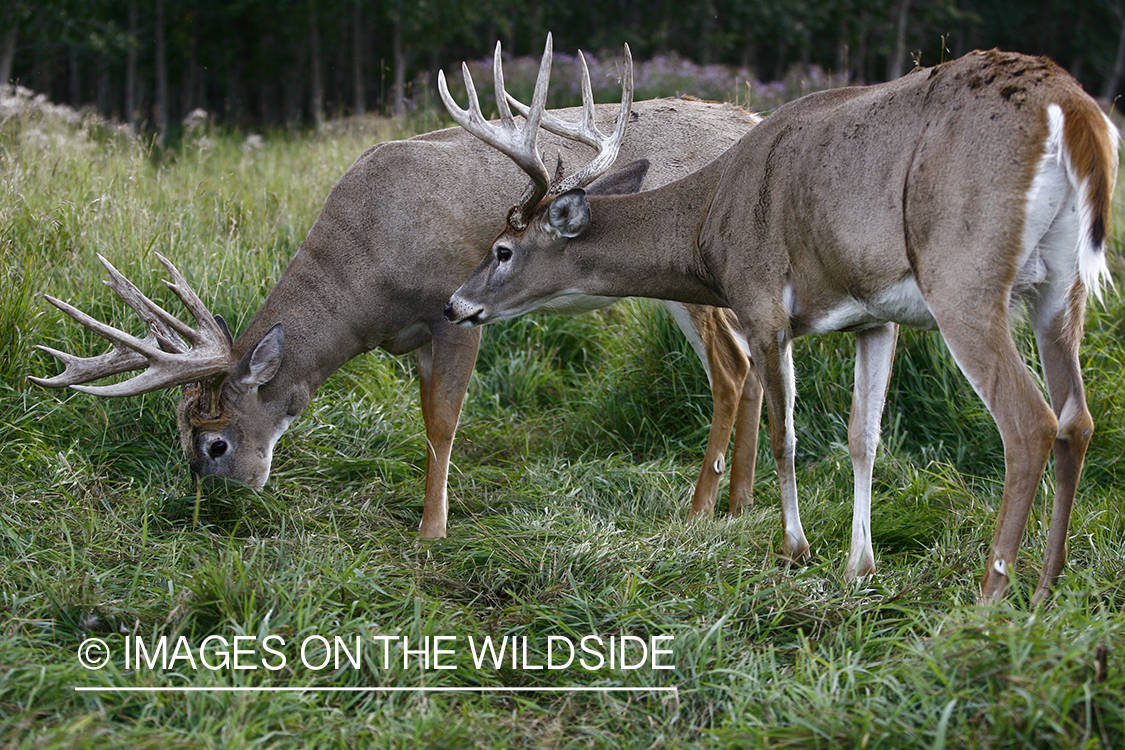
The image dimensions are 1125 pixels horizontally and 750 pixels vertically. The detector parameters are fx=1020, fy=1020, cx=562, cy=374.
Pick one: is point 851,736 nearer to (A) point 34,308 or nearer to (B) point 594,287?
(B) point 594,287

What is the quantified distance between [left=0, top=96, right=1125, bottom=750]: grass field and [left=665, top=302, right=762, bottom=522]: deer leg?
210mm

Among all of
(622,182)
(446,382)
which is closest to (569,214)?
(622,182)

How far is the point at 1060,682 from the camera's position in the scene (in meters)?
2.60

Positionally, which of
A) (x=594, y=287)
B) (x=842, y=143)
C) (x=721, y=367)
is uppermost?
(x=842, y=143)

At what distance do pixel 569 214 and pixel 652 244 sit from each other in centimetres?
39

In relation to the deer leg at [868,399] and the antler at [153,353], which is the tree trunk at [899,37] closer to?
the deer leg at [868,399]

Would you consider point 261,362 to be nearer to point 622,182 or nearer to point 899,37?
point 622,182

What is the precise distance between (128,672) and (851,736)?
2.10 m

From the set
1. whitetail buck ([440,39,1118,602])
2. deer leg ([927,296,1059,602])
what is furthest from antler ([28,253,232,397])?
deer leg ([927,296,1059,602])

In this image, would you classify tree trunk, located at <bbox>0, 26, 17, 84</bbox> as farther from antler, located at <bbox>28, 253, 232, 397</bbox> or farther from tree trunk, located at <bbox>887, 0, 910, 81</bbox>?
tree trunk, located at <bbox>887, 0, 910, 81</bbox>

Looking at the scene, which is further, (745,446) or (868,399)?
(745,446)

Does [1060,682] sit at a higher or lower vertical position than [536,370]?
higher

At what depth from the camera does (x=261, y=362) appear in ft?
15.5

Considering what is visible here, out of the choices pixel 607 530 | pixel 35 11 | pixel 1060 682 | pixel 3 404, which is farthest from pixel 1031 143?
pixel 35 11
